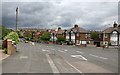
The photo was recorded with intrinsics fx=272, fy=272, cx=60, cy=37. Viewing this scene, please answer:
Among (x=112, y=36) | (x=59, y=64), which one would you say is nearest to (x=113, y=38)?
(x=112, y=36)

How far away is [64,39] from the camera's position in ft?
411

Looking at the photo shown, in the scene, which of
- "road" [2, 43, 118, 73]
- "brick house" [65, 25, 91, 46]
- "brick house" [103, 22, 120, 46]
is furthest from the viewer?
"brick house" [65, 25, 91, 46]

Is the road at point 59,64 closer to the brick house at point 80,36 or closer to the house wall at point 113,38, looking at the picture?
the house wall at point 113,38

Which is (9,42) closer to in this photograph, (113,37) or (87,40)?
(113,37)

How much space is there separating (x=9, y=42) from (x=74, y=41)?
85756mm

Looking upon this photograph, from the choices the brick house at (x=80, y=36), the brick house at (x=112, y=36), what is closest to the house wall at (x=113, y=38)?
the brick house at (x=112, y=36)

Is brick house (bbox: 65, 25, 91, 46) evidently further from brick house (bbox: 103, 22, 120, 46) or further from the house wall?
the house wall

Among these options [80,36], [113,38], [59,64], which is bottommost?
[59,64]

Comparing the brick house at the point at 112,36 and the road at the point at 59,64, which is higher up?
the brick house at the point at 112,36

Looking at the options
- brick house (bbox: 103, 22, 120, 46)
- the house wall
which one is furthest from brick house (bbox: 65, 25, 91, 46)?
the house wall

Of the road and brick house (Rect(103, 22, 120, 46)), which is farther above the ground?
brick house (Rect(103, 22, 120, 46))

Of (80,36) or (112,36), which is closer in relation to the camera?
(112,36)

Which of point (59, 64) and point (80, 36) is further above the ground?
point (80, 36)

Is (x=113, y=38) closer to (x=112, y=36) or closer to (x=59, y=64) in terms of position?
(x=112, y=36)
